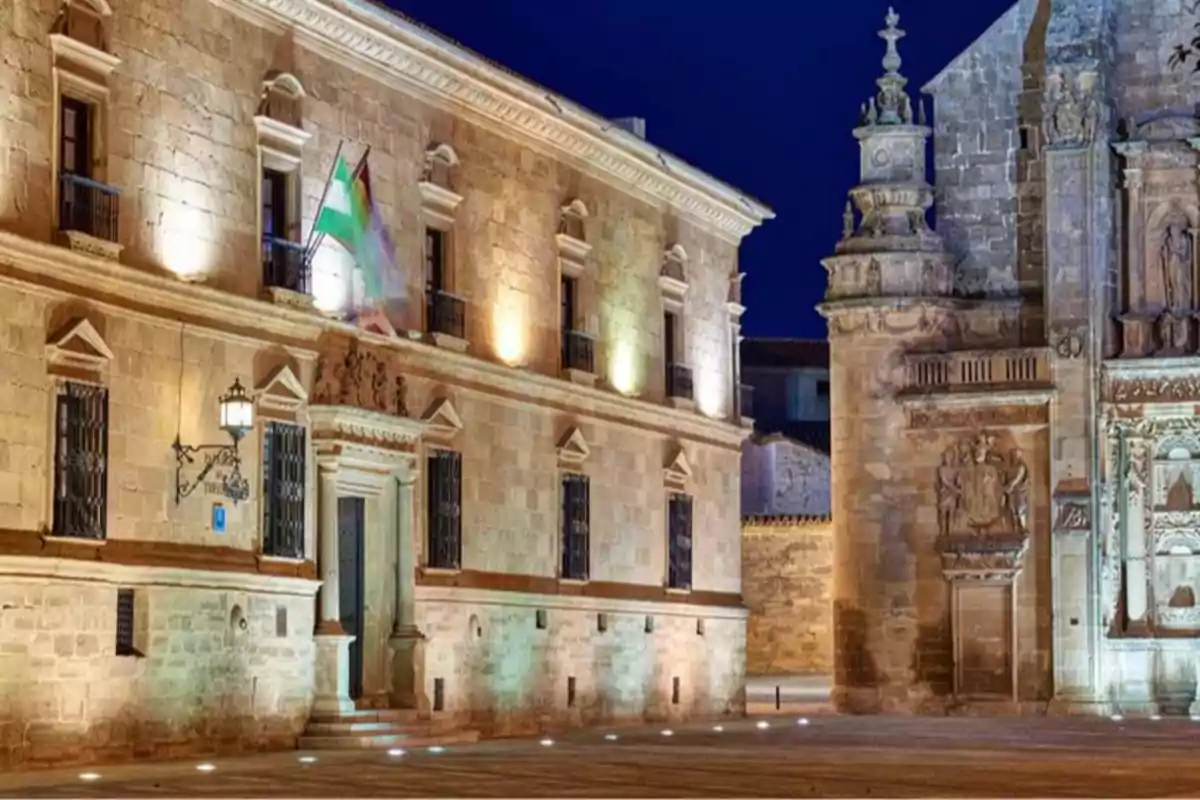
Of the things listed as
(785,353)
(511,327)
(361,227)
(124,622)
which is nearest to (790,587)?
(785,353)

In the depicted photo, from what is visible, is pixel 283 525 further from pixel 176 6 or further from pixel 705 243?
pixel 705 243

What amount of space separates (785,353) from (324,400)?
54.1 metres

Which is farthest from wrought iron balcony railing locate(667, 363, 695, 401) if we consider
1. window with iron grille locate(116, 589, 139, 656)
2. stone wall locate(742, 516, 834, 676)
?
stone wall locate(742, 516, 834, 676)

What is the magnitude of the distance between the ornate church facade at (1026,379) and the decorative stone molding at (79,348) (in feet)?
75.6

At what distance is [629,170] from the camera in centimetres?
3803

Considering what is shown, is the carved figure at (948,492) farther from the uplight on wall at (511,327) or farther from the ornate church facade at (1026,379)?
the uplight on wall at (511,327)

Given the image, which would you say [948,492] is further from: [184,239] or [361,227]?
[184,239]

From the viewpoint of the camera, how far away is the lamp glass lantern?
26219mm

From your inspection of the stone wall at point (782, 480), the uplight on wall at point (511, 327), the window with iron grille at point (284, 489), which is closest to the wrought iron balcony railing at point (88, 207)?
the window with iron grille at point (284, 489)

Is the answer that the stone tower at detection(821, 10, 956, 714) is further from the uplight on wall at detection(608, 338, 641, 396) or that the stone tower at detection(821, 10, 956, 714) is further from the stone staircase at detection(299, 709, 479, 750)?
the stone staircase at detection(299, 709, 479, 750)

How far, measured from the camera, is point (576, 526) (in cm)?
3578

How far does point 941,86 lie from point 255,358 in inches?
881

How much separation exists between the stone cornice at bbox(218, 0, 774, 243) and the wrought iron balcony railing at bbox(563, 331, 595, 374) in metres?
2.53

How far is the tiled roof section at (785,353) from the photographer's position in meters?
81.6
